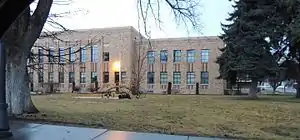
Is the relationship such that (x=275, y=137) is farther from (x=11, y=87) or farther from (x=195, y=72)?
(x=195, y=72)

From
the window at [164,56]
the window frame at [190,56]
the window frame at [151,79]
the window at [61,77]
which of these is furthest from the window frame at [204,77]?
the window at [61,77]

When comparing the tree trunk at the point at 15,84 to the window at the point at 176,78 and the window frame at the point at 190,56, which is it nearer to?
the window at the point at 176,78

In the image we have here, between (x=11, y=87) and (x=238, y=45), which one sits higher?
(x=238, y=45)

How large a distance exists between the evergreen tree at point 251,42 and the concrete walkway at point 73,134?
76.5 feet

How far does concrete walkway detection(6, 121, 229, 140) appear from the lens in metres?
7.51

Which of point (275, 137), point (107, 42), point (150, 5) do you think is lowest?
point (275, 137)

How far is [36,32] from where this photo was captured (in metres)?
11.9

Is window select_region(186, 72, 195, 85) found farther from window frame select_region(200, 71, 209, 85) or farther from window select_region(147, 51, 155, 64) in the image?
window select_region(147, 51, 155, 64)

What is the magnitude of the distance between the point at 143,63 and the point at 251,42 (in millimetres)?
26128

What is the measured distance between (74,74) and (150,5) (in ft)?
155

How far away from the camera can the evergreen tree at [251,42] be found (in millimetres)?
30109

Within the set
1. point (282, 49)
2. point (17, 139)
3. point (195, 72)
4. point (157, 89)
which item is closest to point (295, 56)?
point (282, 49)

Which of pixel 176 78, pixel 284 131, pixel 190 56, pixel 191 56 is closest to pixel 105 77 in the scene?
pixel 176 78

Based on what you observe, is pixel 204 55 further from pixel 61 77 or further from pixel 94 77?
pixel 61 77
